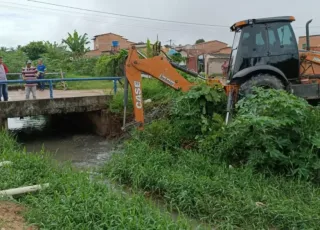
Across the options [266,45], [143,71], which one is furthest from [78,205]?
[266,45]

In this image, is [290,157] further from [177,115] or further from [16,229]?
[16,229]

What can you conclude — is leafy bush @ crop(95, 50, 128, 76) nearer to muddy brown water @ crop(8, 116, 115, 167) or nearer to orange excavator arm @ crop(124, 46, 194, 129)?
muddy brown water @ crop(8, 116, 115, 167)

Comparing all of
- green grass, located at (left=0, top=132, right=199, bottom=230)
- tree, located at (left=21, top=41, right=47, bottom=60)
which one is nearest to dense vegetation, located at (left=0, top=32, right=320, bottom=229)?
green grass, located at (left=0, top=132, right=199, bottom=230)

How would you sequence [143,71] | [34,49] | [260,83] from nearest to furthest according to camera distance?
[260,83] < [143,71] < [34,49]

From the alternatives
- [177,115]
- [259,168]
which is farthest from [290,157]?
[177,115]

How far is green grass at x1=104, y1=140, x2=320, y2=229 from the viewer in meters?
4.88

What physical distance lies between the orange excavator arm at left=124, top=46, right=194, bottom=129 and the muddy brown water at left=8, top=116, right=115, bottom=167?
1.61m

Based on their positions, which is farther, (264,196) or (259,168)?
(259,168)

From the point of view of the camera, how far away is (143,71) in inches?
328

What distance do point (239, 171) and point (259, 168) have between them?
0.37 metres

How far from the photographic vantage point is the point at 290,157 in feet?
20.2

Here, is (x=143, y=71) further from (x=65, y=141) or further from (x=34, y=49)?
(x=34, y=49)

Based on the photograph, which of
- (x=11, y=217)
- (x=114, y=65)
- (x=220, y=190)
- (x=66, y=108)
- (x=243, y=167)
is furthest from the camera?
(x=114, y=65)

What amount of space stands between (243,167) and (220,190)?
1076mm
